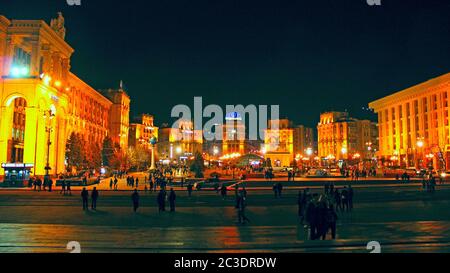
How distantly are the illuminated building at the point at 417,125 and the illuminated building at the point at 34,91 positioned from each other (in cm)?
6696

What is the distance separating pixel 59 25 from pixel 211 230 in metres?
57.5

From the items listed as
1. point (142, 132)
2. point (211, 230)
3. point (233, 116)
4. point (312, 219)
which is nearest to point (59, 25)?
point (211, 230)

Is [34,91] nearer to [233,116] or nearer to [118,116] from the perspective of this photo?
[118,116]

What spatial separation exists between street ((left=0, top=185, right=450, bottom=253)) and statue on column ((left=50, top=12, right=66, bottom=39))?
46.2 metres

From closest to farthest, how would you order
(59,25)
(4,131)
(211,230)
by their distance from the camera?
(211,230)
(4,131)
(59,25)

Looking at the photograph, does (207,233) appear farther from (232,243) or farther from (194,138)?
(194,138)

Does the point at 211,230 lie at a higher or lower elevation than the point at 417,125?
lower

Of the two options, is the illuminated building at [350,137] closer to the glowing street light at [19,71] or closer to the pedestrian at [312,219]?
the glowing street light at [19,71]

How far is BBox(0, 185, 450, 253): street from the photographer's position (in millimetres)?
10391

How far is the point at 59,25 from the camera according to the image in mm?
59000

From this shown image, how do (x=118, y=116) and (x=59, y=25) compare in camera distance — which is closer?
(x=59, y=25)
